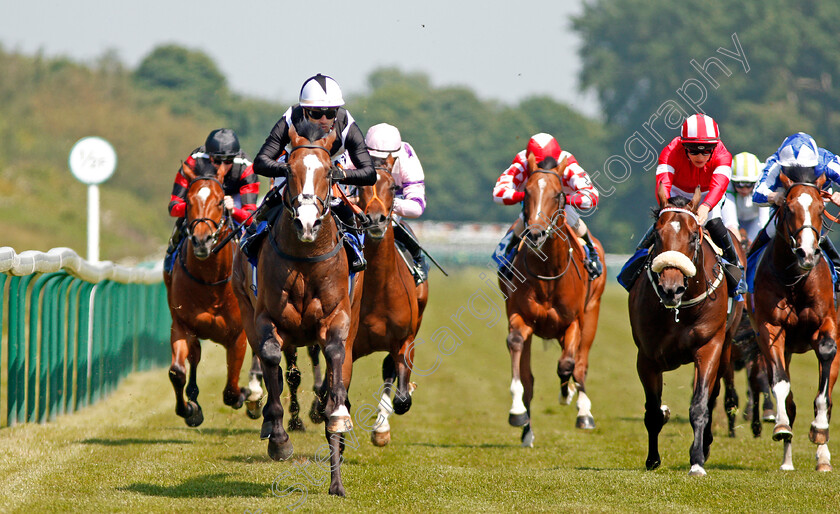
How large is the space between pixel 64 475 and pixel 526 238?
4.53m

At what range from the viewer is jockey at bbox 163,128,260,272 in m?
9.97

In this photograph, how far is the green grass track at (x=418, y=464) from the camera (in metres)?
6.70

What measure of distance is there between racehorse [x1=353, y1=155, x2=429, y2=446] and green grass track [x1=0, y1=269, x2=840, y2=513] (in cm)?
45

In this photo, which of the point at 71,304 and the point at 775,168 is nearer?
the point at 775,168

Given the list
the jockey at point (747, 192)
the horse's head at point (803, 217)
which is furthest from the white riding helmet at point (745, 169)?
the horse's head at point (803, 217)

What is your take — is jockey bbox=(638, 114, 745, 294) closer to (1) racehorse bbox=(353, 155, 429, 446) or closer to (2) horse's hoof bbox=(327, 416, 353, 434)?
(1) racehorse bbox=(353, 155, 429, 446)

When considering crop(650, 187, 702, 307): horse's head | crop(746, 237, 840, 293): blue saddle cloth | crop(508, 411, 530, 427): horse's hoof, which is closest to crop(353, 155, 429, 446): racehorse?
crop(508, 411, 530, 427): horse's hoof

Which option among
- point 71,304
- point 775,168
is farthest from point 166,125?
point 775,168

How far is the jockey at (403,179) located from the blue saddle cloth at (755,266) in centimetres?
263

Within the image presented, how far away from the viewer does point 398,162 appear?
9555 mm

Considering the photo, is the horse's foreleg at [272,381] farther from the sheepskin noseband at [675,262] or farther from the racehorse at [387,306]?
the sheepskin noseband at [675,262]

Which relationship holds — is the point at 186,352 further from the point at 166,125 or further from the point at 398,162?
the point at 166,125

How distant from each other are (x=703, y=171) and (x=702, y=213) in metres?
0.94

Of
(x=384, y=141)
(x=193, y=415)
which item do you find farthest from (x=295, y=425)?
(x=384, y=141)
